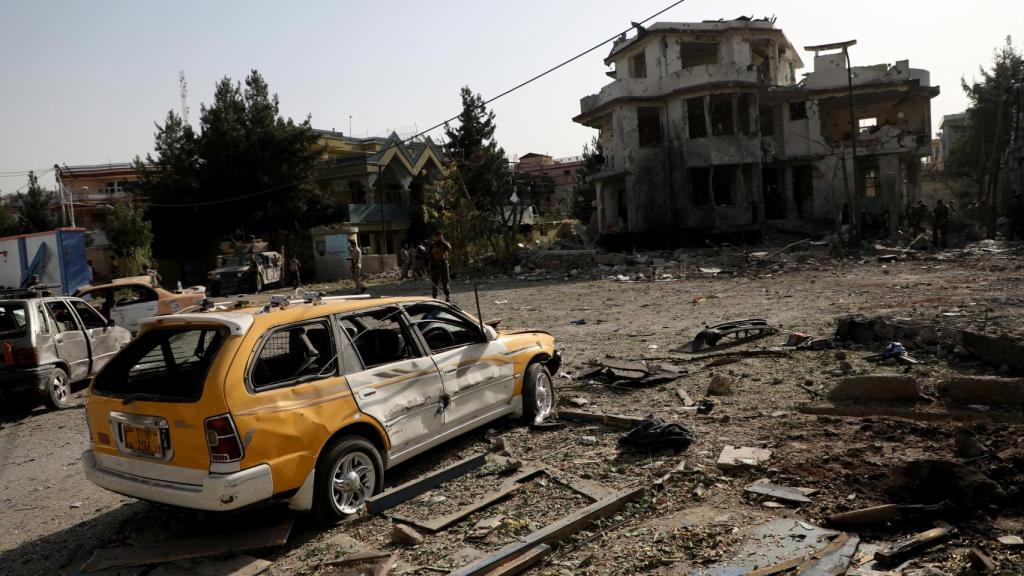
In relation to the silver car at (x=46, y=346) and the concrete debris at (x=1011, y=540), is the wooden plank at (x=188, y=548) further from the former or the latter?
the silver car at (x=46, y=346)

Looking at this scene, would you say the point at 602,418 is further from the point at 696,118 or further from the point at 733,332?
the point at 696,118

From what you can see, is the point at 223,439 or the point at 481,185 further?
the point at 481,185

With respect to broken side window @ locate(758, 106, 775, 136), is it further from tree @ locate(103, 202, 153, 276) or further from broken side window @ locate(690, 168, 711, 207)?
tree @ locate(103, 202, 153, 276)

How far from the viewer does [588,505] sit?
15.0 ft

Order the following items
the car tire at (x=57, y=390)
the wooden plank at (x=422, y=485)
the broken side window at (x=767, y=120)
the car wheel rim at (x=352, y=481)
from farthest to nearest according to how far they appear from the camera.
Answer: the broken side window at (x=767, y=120) < the car tire at (x=57, y=390) < the wooden plank at (x=422, y=485) < the car wheel rim at (x=352, y=481)

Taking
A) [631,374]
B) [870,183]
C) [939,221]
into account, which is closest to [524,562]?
[631,374]

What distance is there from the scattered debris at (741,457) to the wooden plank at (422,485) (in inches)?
71.3

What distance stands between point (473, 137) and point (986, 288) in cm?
3881

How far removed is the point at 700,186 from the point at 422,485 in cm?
3180

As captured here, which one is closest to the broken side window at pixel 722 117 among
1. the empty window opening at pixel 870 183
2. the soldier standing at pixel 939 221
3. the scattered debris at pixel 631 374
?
the empty window opening at pixel 870 183

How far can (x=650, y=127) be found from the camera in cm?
3522

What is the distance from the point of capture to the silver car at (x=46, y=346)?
8.62m

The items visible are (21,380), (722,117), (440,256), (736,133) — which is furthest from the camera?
(722,117)

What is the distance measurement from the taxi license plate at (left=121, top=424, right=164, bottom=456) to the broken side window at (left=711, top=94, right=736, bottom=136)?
32093mm
